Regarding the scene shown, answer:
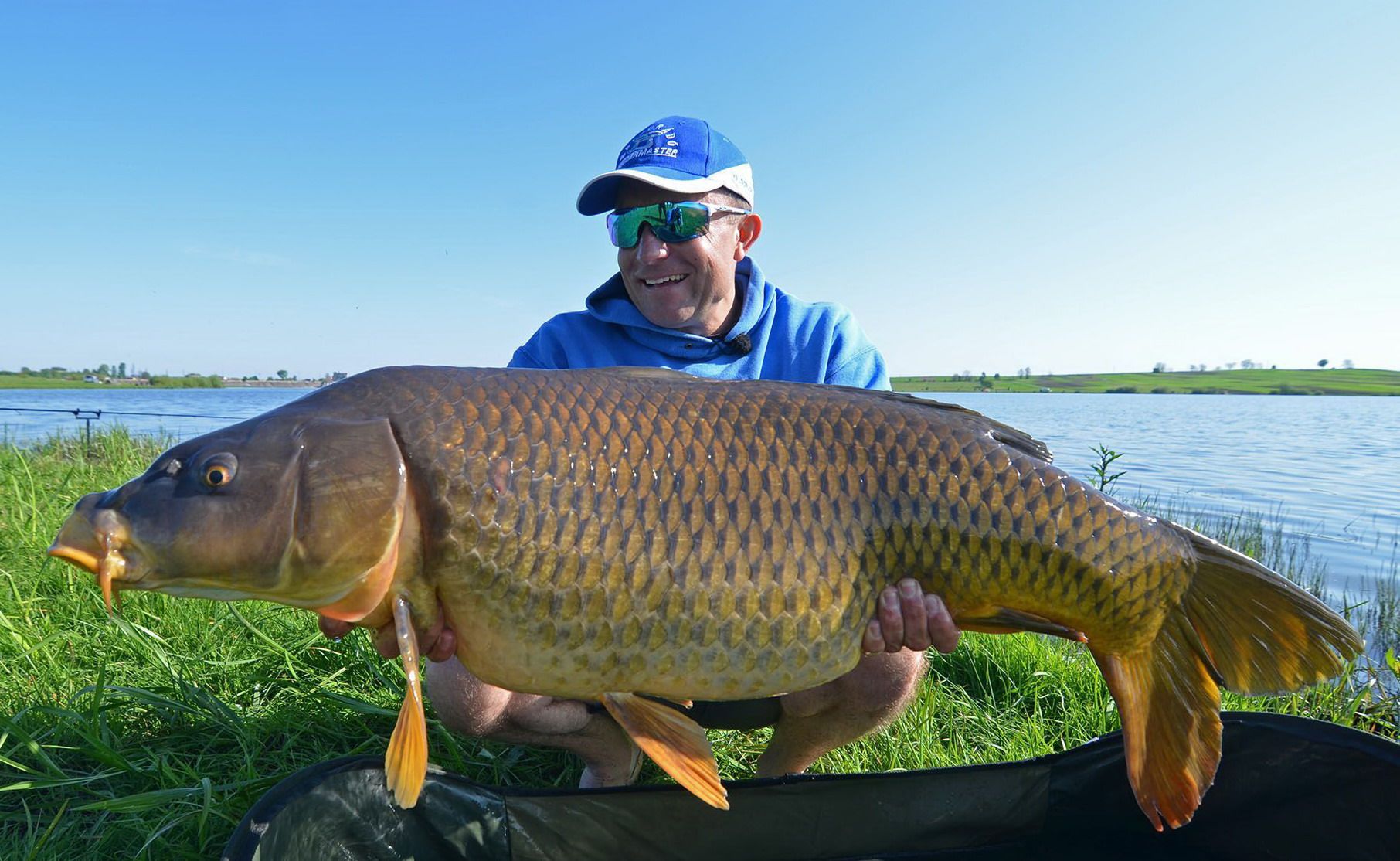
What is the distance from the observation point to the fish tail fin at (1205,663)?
145 centimetres

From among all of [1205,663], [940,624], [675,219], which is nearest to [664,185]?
[675,219]

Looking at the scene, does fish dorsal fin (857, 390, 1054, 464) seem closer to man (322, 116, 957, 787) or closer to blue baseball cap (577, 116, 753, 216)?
man (322, 116, 957, 787)

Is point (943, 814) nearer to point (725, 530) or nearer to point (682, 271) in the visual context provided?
point (725, 530)

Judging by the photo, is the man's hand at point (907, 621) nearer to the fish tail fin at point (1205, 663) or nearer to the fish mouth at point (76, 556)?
the fish tail fin at point (1205, 663)

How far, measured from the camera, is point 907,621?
1507 millimetres

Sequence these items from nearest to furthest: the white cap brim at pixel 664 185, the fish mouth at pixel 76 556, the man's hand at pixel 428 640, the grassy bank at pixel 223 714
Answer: the fish mouth at pixel 76 556 < the man's hand at pixel 428 640 < the grassy bank at pixel 223 714 < the white cap brim at pixel 664 185

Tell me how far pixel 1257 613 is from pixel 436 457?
5.02 feet

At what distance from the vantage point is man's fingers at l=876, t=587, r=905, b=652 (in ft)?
4.91

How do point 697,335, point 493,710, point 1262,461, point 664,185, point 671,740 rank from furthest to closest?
point 1262,461
point 697,335
point 664,185
point 493,710
point 671,740

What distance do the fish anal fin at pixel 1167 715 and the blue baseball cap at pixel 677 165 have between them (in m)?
1.65

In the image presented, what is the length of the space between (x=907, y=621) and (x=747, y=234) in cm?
153

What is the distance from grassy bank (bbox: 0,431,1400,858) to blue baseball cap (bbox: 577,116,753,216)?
1597 mm

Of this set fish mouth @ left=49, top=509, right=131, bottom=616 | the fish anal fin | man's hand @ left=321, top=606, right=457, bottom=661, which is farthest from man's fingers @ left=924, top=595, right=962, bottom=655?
fish mouth @ left=49, top=509, right=131, bottom=616

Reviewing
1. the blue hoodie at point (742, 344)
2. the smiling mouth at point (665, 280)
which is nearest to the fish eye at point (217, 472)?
the blue hoodie at point (742, 344)
